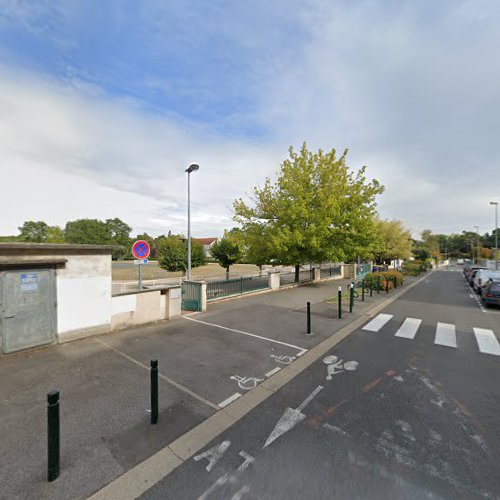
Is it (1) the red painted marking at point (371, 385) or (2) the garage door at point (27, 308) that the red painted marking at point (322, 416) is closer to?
(1) the red painted marking at point (371, 385)

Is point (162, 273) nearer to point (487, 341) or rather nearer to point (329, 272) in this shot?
point (329, 272)

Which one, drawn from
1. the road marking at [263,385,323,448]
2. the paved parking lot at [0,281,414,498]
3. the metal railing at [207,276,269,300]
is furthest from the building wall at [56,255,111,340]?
the road marking at [263,385,323,448]

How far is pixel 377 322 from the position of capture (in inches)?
366

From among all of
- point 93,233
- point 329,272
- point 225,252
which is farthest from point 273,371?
point 93,233

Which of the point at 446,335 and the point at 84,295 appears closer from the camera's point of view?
the point at 84,295

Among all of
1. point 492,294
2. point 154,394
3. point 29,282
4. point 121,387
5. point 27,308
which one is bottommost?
point 121,387

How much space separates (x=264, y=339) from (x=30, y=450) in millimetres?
5206

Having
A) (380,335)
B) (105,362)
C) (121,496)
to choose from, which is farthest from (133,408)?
(380,335)

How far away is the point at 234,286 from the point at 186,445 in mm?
10354

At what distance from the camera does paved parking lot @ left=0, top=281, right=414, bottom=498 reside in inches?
113

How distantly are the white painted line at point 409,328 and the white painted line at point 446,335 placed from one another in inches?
23.1

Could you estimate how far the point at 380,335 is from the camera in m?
7.83

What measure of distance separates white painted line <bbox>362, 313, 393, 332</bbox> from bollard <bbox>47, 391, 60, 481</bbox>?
8.31 metres

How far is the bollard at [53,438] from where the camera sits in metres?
2.59
